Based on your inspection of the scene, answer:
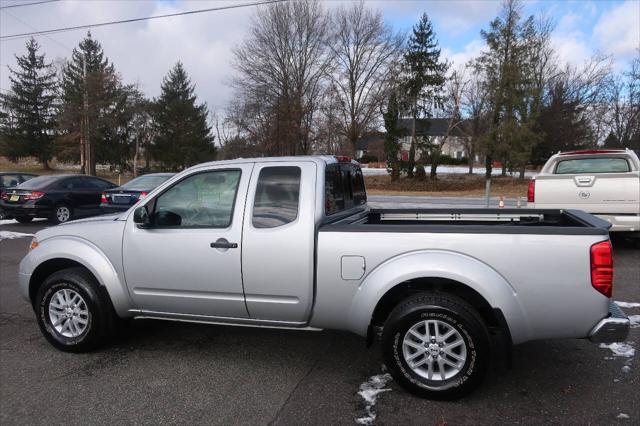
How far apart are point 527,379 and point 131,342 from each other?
3602 mm

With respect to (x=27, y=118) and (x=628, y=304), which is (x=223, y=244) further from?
(x=27, y=118)

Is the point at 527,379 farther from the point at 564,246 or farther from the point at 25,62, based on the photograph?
the point at 25,62

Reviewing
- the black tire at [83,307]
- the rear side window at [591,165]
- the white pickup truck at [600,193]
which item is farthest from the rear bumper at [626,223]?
the black tire at [83,307]

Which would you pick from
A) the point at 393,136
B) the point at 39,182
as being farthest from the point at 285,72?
the point at 39,182

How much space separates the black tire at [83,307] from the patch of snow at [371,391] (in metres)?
2.36

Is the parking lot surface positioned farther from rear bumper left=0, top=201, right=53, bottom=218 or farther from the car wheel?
the car wheel

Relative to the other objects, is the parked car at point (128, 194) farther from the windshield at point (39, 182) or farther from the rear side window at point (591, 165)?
the rear side window at point (591, 165)

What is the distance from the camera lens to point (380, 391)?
3422 mm

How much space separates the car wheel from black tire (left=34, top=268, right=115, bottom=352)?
32.9 feet

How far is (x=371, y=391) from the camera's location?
135 inches

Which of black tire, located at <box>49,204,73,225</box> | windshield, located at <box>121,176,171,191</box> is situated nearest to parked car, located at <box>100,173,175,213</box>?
windshield, located at <box>121,176,171,191</box>

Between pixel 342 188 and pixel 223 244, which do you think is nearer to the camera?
pixel 223 244

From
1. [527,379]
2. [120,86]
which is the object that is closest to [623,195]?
[527,379]

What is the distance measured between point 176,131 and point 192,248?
161 feet
